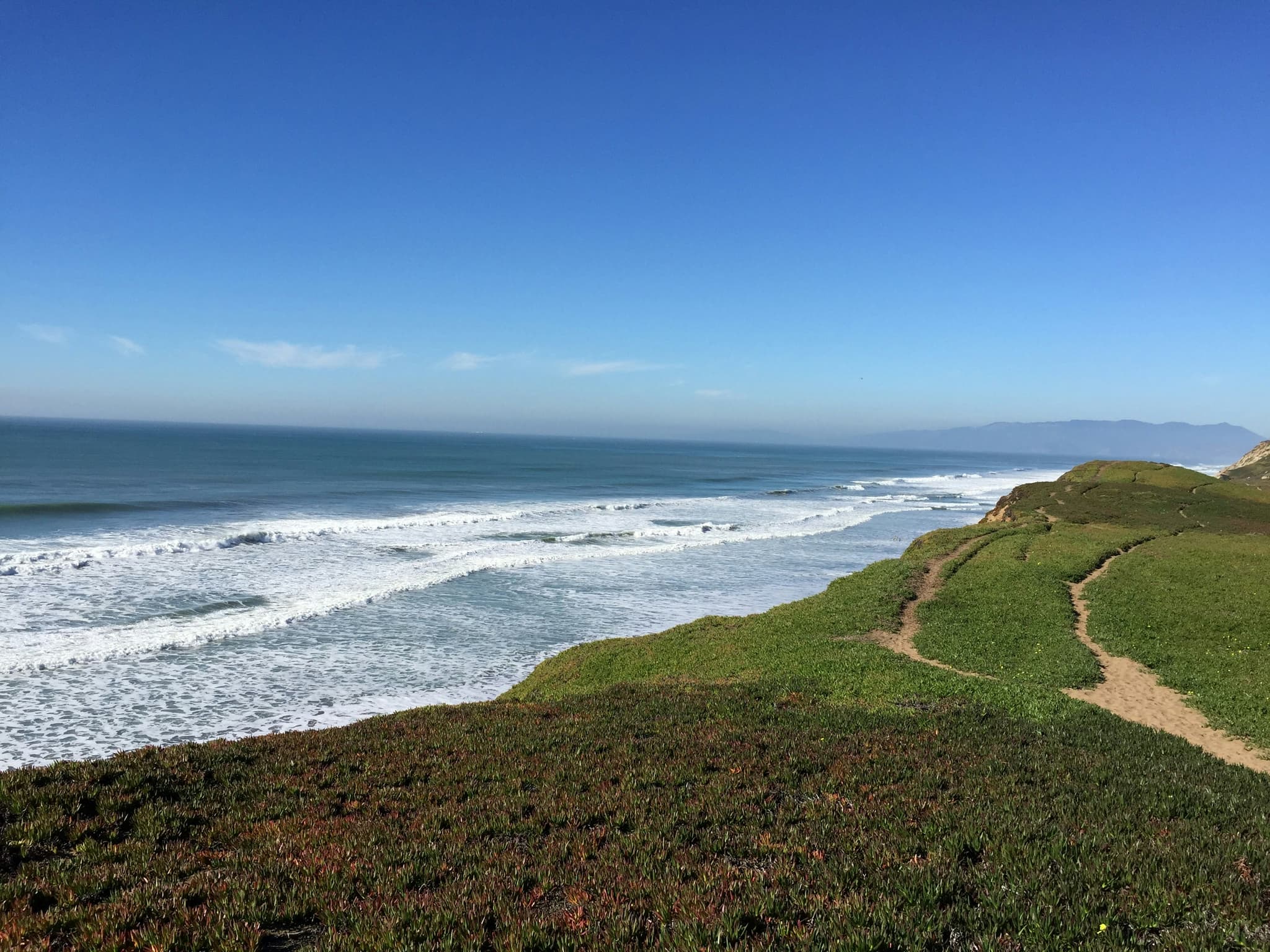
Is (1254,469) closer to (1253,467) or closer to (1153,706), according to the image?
(1253,467)

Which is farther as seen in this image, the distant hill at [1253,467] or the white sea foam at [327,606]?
the distant hill at [1253,467]

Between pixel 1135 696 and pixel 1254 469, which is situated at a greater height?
pixel 1254 469

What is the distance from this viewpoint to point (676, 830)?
9516 millimetres

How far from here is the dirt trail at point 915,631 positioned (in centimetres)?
2416

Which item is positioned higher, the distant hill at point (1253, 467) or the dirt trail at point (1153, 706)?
the distant hill at point (1253, 467)

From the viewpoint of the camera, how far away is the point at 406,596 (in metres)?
40.2

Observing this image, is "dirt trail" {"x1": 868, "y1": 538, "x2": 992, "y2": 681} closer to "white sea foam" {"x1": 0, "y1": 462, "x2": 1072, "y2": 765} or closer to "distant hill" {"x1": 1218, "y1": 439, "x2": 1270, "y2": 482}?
"white sea foam" {"x1": 0, "y1": 462, "x2": 1072, "y2": 765}

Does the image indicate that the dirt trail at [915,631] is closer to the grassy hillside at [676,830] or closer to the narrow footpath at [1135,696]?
the narrow footpath at [1135,696]

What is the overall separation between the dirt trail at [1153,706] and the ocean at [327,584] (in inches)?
730

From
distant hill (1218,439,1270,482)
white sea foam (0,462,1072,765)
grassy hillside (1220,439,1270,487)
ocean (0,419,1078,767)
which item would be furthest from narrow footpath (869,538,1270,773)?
distant hill (1218,439,1270,482)

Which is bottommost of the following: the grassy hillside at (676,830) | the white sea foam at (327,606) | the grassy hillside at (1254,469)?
the white sea foam at (327,606)

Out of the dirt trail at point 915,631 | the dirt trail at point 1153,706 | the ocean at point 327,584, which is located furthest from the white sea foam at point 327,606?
the dirt trail at point 1153,706

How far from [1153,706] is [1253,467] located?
431 feet

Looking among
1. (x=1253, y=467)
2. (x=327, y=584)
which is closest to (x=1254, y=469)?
(x=1253, y=467)
